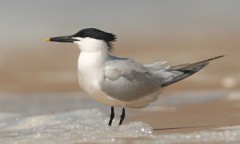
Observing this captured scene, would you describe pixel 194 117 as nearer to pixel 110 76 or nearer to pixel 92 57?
pixel 110 76

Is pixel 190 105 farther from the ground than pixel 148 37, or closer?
closer

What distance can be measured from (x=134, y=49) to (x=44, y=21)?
3.40m

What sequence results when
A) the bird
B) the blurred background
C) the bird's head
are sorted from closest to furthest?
1. the bird
2. the bird's head
3. the blurred background

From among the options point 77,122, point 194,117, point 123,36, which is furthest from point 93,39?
point 123,36

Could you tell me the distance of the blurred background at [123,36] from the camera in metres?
12.8

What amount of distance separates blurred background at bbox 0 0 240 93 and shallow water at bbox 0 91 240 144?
0.74 metres

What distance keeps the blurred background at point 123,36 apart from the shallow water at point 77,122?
74 centimetres

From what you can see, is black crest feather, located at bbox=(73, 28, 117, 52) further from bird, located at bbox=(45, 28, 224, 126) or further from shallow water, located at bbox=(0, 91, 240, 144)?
shallow water, located at bbox=(0, 91, 240, 144)

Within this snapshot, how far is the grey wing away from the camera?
8.02 meters

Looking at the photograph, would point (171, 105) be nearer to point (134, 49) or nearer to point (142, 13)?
point (134, 49)

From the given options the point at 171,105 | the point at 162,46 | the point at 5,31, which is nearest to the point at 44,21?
the point at 5,31

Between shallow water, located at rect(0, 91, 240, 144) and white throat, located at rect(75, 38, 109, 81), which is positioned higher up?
white throat, located at rect(75, 38, 109, 81)

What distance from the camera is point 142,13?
20.6m

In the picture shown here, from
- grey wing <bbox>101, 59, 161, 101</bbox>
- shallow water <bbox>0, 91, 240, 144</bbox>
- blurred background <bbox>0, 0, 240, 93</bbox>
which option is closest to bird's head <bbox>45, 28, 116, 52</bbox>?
grey wing <bbox>101, 59, 161, 101</bbox>
